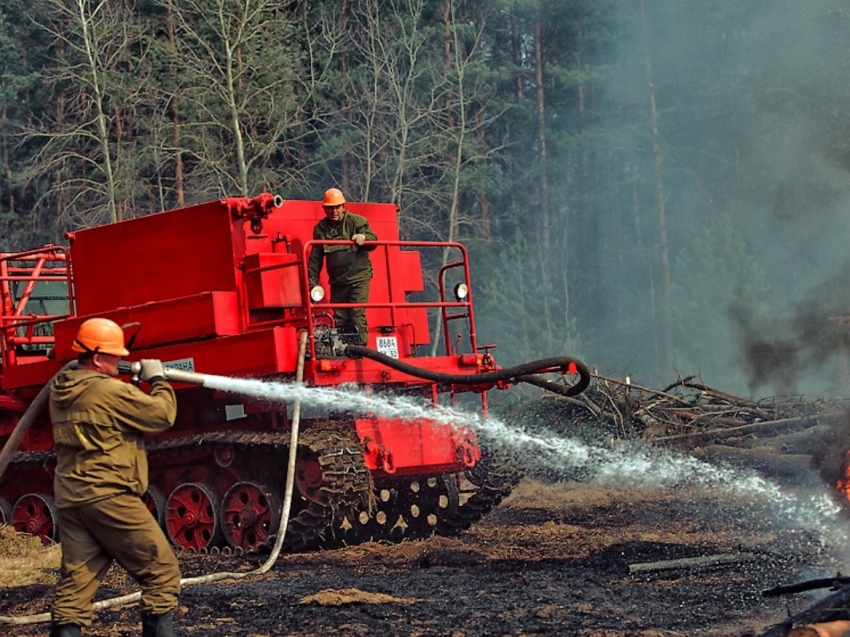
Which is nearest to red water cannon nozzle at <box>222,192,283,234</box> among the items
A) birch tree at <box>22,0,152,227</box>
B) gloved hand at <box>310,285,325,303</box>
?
gloved hand at <box>310,285,325,303</box>

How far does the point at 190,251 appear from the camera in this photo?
11828 millimetres

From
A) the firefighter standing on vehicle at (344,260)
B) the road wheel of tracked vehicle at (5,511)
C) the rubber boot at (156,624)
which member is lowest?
the rubber boot at (156,624)

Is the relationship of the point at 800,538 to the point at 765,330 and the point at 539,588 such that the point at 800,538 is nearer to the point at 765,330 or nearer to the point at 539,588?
the point at 539,588

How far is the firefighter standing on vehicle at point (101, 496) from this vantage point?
261 inches

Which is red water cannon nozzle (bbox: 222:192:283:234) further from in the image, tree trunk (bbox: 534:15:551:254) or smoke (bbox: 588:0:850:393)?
tree trunk (bbox: 534:15:551:254)

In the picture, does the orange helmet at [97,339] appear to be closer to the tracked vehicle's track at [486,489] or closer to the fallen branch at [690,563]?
the fallen branch at [690,563]

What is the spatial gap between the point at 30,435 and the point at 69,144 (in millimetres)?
19910

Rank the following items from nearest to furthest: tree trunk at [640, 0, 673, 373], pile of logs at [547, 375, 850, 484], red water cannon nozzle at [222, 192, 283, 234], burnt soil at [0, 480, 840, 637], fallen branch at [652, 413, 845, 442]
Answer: burnt soil at [0, 480, 840, 637]
red water cannon nozzle at [222, 192, 283, 234]
pile of logs at [547, 375, 850, 484]
fallen branch at [652, 413, 845, 442]
tree trunk at [640, 0, 673, 373]

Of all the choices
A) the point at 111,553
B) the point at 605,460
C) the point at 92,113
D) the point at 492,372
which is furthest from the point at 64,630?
the point at 92,113

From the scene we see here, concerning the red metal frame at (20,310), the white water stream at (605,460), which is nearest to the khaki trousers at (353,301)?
the white water stream at (605,460)

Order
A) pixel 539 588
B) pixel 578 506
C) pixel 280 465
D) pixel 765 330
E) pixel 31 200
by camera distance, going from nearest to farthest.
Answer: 1. pixel 539 588
2. pixel 280 465
3. pixel 578 506
4. pixel 765 330
5. pixel 31 200

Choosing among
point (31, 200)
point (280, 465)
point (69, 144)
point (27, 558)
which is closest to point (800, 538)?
point (280, 465)

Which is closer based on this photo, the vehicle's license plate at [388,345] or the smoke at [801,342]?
the vehicle's license plate at [388,345]

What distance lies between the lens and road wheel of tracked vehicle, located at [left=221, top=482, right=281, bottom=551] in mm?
11102
